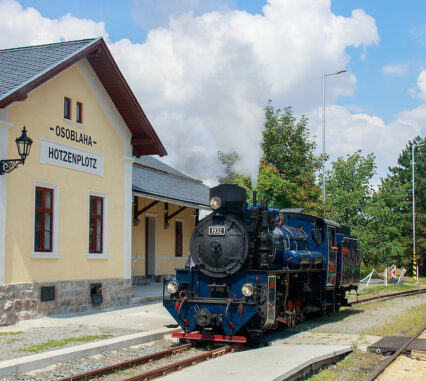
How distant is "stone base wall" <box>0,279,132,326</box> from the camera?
1116 centimetres

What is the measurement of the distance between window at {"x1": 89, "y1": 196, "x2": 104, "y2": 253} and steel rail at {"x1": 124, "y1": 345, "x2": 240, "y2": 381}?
6029 mm

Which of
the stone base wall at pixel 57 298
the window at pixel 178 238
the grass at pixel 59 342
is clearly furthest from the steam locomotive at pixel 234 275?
the window at pixel 178 238

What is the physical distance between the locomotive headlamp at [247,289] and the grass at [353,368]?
1.65 m

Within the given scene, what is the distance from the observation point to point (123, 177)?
15.2 metres

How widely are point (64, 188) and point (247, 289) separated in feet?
18.9

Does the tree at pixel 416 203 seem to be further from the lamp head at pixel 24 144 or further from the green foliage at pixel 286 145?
the lamp head at pixel 24 144

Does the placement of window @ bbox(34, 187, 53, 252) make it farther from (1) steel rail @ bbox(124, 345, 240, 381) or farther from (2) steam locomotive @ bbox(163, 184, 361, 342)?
(1) steel rail @ bbox(124, 345, 240, 381)

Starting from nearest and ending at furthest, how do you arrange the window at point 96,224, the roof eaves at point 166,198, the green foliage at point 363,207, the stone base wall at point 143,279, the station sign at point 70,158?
the station sign at point 70,158 < the window at point 96,224 < the roof eaves at point 166,198 < the stone base wall at point 143,279 < the green foliage at point 363,207

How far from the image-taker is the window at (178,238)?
70.9 feet

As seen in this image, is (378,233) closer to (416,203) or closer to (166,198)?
(166,198)

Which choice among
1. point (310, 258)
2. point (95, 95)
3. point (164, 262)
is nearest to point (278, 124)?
point (164, 262)

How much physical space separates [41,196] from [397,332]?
316 inches

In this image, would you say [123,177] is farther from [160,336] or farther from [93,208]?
[160,336]

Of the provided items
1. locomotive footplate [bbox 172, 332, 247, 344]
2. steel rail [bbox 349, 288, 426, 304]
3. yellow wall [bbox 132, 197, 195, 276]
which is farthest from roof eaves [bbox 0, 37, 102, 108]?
steel rail [bbox 349, 288, 426, 304]
